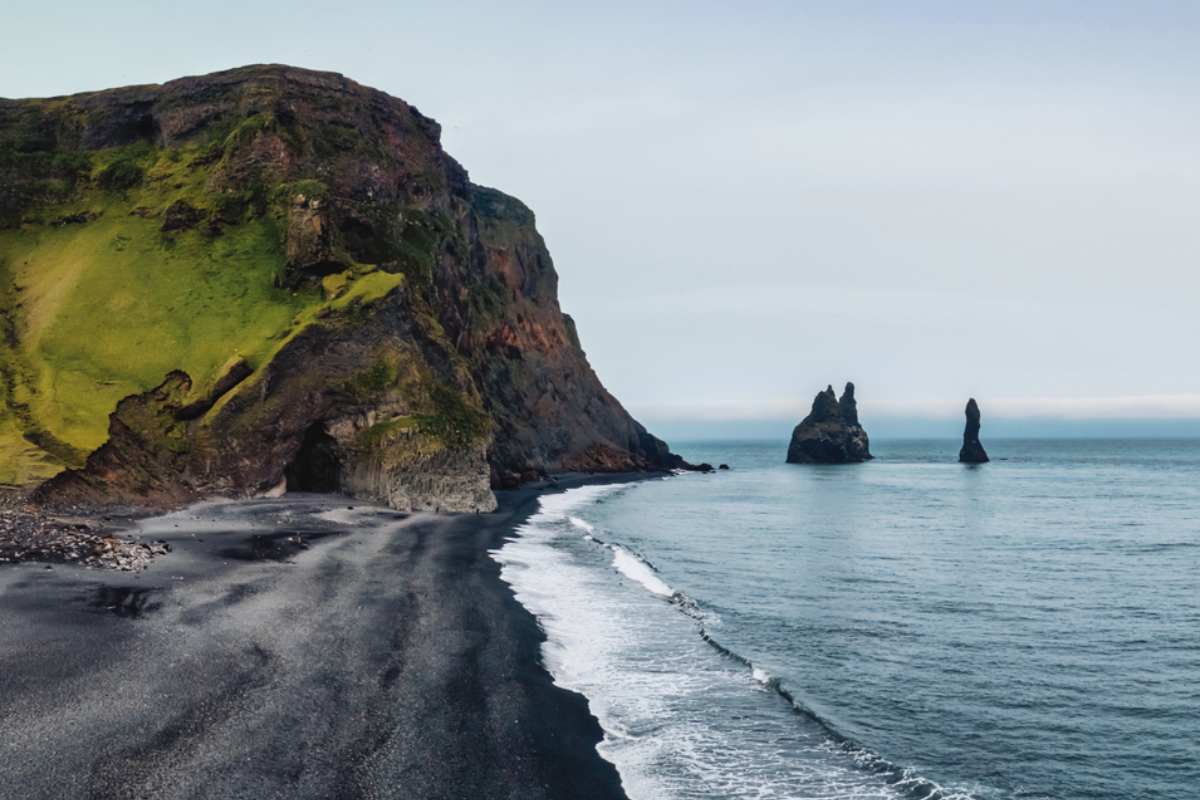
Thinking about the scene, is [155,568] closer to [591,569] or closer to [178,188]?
[591,569]

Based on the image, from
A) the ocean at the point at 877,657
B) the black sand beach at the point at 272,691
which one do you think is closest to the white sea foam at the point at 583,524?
the ocean at the point at 877,657

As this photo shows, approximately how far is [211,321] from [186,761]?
48290 mm

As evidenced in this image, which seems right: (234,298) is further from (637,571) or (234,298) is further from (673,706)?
(673,706)

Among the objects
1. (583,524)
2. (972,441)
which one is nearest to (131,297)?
(583,524)

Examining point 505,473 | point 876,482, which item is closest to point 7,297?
point 505,473

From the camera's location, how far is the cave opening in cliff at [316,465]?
53469 mm

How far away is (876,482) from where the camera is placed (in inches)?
4791

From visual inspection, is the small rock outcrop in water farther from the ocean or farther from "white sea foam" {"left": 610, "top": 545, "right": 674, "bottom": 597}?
"white sea foam" {"left": 610, "top": 545, "right": 674, "bottom": 597}

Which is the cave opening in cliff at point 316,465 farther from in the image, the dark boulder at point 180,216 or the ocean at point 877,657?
the dark boulder at point 180,216

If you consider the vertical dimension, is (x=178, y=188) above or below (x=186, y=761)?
above

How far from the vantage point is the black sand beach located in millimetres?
12336

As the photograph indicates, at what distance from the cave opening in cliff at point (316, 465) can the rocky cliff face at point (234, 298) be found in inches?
6.4

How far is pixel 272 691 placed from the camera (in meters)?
15.7

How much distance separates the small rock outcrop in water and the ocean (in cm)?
13815
